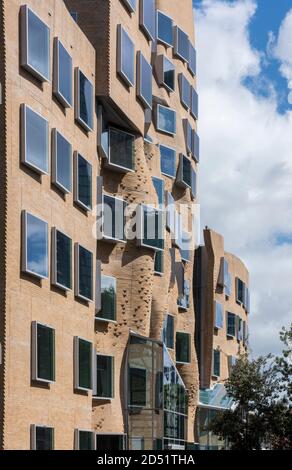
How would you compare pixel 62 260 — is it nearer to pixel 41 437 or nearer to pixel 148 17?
pixel 41 437

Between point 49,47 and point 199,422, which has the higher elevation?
point 49,47

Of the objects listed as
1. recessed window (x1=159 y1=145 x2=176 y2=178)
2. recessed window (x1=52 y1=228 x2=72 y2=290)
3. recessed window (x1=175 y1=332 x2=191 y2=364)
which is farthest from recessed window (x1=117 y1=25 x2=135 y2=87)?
recessed window (x1=175 y1=332 x2=191 y2=364)

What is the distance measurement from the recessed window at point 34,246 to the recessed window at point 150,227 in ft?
38.3

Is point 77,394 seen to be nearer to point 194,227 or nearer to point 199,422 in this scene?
point 194,227

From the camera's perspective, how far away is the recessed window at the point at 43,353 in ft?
95.8

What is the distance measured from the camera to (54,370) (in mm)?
31141

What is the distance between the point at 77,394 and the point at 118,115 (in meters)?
11.6

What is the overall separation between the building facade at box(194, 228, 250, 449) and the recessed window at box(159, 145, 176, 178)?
14.1 m

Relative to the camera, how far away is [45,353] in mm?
30312

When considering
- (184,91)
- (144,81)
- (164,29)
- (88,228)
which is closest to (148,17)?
(144,81)

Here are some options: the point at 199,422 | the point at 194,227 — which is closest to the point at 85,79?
the point at 194,227

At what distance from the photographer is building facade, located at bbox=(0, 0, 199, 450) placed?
28.3 metres

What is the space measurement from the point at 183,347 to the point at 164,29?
54.7ft
